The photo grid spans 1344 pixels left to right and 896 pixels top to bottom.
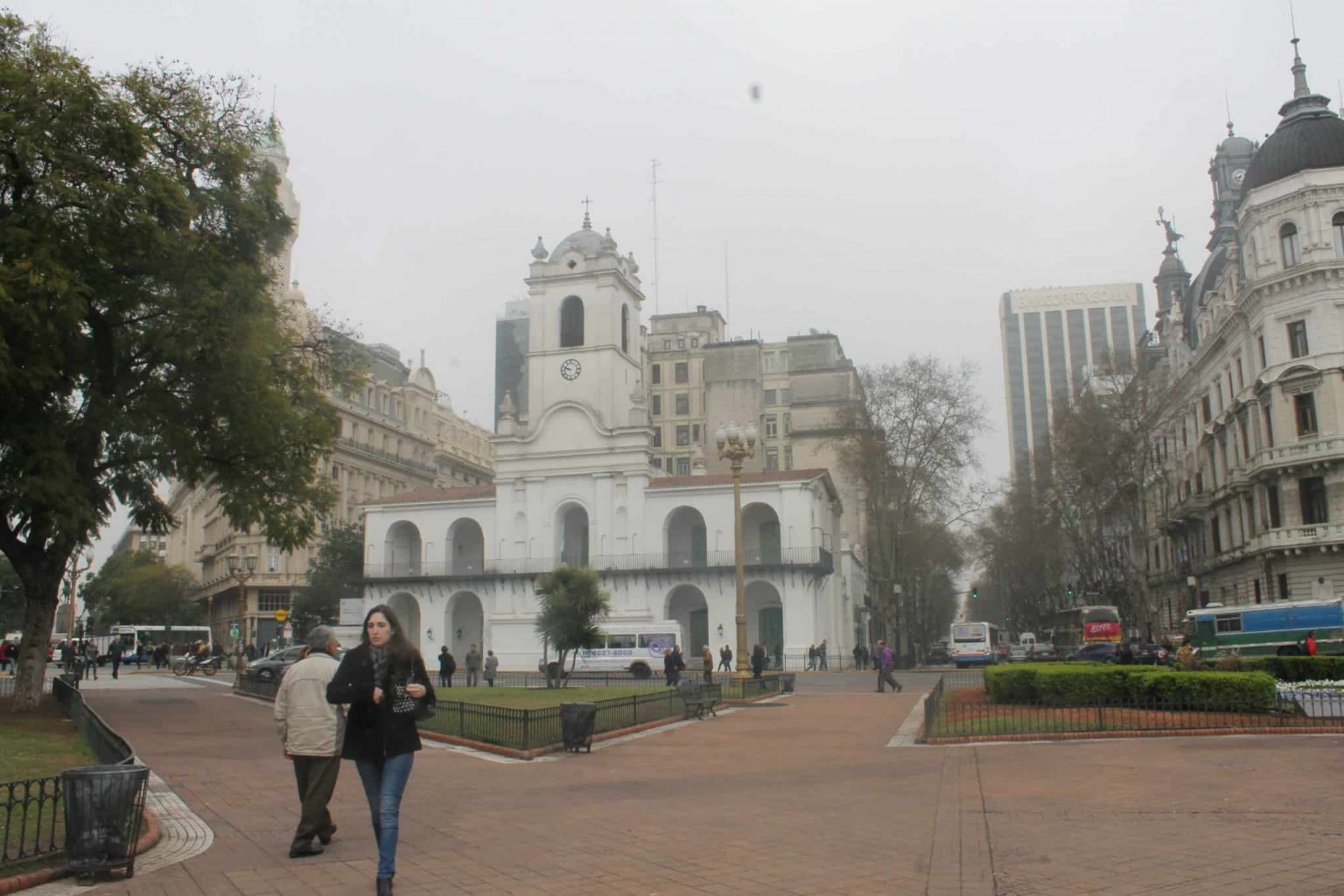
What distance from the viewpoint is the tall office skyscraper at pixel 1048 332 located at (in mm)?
166125

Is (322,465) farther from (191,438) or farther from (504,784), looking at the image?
(504,784)

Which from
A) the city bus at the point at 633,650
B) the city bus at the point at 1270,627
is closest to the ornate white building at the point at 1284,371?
the city bus at the point at 1270,627

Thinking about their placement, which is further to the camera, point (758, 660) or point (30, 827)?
point (758, 660)

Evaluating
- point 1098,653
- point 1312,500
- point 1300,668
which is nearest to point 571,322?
point 1098,653

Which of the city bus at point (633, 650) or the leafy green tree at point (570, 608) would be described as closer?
the leafy green tree at point (570, 608)

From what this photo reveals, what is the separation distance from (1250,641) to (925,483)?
15945mm

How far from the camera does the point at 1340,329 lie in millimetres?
40906

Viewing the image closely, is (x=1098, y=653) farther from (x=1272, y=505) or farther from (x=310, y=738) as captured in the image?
(x=310, y=738)

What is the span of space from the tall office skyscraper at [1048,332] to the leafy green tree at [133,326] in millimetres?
153272

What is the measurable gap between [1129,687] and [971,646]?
3619 cm

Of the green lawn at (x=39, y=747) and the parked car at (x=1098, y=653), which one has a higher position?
the parked car at (x=1098, y=653)

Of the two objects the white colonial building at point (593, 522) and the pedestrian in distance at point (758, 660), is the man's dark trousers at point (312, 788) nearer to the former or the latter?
the pedestrian in distance at point (758, 660)

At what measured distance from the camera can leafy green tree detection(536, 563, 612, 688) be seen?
3444 cm

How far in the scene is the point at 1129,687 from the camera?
1847 centimetres
